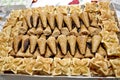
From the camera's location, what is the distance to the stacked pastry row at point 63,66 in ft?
3.51

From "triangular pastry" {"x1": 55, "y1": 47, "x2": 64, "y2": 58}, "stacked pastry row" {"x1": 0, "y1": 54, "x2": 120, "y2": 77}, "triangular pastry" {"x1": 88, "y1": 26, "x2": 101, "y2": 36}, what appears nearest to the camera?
"stacked pastry row" {"x1": 0, "y1": 54, "x2": 120, "y2": 77}

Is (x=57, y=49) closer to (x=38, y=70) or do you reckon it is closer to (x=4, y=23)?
(x=38, y=70)

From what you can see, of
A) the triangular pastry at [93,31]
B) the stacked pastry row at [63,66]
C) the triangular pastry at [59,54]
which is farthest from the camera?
the triangular pastry at [93,31]

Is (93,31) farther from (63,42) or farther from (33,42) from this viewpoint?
(33,42)

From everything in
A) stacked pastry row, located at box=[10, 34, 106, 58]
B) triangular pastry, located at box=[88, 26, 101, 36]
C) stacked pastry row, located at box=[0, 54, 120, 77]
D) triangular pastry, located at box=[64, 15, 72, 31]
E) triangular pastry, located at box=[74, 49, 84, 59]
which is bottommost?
stacked pastry row, located at box=[0, 54, 120, 77]

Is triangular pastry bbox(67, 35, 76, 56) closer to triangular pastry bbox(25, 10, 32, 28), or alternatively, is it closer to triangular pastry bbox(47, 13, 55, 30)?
triangular pastry bbox(47, 13, 55, 30)

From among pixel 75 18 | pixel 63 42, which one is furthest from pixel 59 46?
pixel 75 18

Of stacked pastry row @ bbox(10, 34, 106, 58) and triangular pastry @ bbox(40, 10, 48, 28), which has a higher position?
triangular pastry @ bbox(40, 10, 48, 28)

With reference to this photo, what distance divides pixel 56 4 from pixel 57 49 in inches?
22.0

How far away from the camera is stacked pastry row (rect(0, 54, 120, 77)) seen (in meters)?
1.07

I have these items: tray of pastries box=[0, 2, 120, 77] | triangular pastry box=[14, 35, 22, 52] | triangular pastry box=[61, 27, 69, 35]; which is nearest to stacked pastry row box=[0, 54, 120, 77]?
tray of pastries box=[0, 2, 120, 77]

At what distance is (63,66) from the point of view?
1104mm

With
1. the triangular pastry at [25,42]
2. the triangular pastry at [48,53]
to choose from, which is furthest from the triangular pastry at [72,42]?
the triangular pastry at [25,42]

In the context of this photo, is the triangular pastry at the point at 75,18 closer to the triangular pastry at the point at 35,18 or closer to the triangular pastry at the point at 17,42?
the triangular pastry at the point at 35,18
